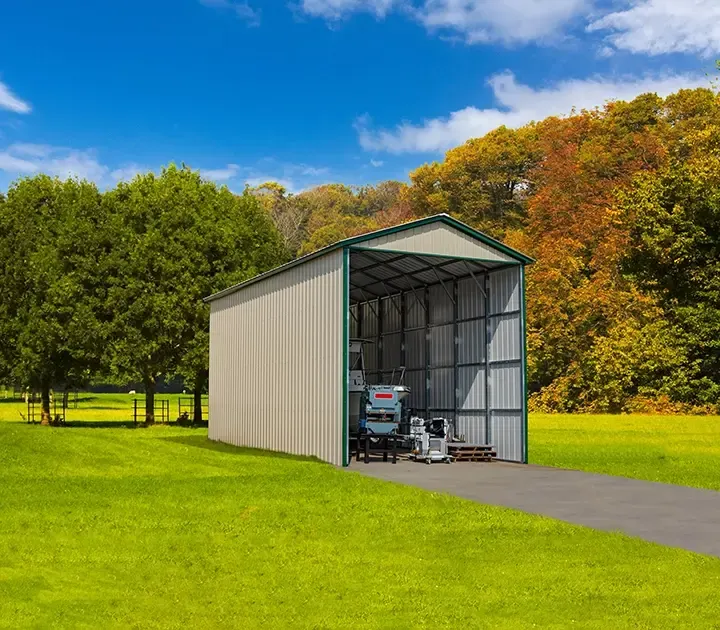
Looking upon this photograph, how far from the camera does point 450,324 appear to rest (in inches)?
1037

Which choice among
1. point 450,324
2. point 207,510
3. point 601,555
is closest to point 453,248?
point 450,324

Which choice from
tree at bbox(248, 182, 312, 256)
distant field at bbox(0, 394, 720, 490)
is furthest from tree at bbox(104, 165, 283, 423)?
tree at bbox(248, 182, 312, 256)

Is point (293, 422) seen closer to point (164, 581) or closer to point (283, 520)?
point (283, 520)

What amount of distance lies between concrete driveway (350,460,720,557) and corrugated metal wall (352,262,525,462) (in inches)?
79.0

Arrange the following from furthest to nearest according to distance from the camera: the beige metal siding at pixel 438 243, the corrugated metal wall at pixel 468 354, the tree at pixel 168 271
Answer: the tree at pixel 168 271
the corrugated metal wall at pixel 468 354
the beige metal siding at pixel 438 243

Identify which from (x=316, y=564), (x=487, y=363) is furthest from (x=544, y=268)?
(x=316, y=564)

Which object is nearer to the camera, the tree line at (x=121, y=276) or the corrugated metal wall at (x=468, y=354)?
the corrugated metal wall at (x=468, y=354)

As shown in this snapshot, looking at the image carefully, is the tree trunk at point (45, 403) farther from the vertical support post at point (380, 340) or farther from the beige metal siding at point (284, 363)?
the vertical support post at point (380, 340)

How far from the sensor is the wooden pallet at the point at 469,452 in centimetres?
2264

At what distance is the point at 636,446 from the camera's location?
28.2 m

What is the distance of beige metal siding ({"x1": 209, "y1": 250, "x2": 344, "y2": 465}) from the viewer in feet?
70.1

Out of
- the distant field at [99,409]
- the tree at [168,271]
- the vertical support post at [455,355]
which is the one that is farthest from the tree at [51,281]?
the vertical support post at [455,355]

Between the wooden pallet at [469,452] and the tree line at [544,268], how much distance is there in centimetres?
1860

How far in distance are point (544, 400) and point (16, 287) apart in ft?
98.6
